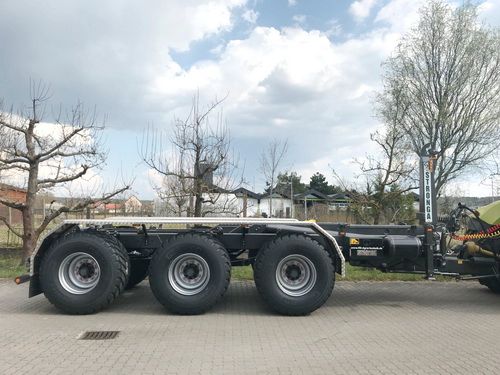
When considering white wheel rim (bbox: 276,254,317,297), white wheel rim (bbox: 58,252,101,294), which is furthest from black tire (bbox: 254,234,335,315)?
white wheel rim (bbox: 58,252,101,294)

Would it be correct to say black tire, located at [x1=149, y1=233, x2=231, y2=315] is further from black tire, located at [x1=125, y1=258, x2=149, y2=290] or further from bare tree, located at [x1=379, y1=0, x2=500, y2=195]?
bare tree, located at [x1=379, y1=0, x2=500, y2=195]

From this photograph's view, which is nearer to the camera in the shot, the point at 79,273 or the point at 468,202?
the point at 79,273

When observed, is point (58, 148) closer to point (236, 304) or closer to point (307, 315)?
point (236, 304)

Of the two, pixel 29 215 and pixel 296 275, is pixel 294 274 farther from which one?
pixel 29 215

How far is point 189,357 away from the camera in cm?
584

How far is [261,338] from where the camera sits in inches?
264

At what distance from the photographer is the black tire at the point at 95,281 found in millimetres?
8008

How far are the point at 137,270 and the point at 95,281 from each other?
1.47 m

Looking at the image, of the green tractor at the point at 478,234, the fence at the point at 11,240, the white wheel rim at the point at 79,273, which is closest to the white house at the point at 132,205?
the fence at the point at 11,240

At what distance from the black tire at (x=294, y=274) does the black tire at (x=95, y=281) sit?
2.23 meters

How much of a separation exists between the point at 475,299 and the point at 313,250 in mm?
3685

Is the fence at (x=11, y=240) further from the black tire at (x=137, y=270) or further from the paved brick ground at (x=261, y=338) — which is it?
the black tire at (x=137, y=270)

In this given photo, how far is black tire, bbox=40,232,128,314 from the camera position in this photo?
26.3 feet

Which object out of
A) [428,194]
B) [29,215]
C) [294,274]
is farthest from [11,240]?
[428,194]
